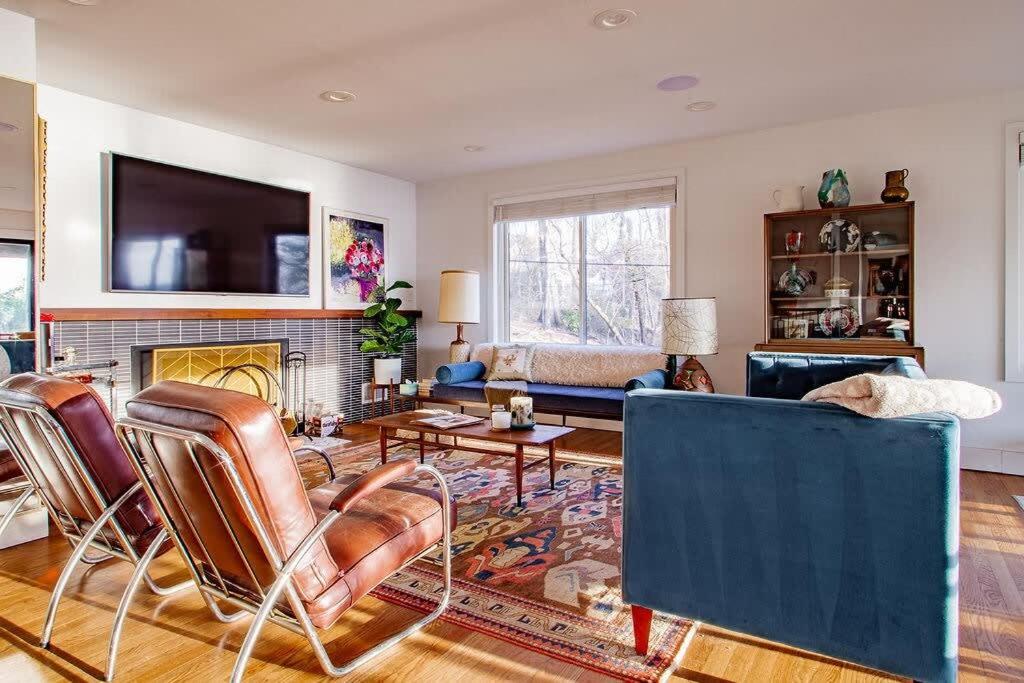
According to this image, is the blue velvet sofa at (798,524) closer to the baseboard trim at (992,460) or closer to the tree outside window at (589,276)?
the baseboard trim at (992,460)

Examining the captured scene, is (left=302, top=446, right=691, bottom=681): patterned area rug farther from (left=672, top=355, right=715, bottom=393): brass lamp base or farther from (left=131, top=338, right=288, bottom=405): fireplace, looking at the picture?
(left=131, top=338, right=288, bottom=405): fireplace

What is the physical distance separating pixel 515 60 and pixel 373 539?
271cm

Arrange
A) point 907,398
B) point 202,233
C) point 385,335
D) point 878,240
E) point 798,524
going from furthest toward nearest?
point 385,335 → point 202,233 → point 878,240 → point 798,524 → point 907,398

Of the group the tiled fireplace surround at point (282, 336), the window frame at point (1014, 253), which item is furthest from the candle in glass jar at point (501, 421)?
the window frame at point (1014, 253)

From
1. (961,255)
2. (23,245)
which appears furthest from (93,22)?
(961,255)

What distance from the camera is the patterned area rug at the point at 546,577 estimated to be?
191 centimetres

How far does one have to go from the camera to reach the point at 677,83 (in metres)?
3.75

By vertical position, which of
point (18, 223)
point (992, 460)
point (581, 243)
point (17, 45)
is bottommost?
point (992, 460)

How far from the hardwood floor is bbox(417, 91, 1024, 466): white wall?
7.20 ft

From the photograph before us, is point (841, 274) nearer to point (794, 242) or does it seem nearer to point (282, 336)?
point (794, 242)

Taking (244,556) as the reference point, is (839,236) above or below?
above

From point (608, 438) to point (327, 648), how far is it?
3483 millimetres

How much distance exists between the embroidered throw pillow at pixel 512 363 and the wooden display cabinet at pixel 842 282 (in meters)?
1.97

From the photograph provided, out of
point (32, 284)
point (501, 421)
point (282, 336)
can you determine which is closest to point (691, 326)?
point (501, 421)
